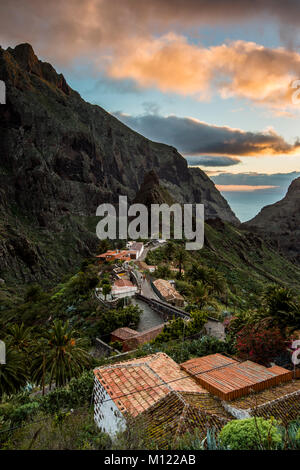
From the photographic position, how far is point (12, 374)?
17.4m

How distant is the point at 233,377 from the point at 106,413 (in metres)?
6.01

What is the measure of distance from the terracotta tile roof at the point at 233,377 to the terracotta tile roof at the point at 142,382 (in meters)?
0.59

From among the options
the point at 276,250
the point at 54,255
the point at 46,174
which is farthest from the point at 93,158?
the point at 276,250

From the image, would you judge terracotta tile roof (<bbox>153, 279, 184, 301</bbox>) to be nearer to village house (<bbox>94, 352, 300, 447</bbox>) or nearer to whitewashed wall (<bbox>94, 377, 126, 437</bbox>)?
village house (<bbox>94, 352, 300, 447</bbox>)

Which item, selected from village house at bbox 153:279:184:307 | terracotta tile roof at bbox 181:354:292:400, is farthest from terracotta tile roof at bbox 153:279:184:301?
terracotta tile roof at bbox 181:354:292:400

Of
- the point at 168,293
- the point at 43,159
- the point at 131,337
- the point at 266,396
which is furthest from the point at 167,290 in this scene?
the point at 43,159

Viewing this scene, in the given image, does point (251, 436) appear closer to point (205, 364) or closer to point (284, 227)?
point (205, 364)

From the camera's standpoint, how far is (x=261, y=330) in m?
18.9

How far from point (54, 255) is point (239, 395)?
365 feet

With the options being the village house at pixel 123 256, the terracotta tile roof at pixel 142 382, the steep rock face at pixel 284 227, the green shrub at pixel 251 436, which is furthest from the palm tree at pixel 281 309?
the steep rock face at pixel 284 227

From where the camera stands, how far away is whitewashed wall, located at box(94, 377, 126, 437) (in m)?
11.0

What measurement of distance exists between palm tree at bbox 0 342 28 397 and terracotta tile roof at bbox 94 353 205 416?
615 centimetres

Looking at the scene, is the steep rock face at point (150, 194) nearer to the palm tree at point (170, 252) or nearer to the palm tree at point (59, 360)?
the palm tree at point (170, 252)

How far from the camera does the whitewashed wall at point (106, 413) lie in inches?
432
